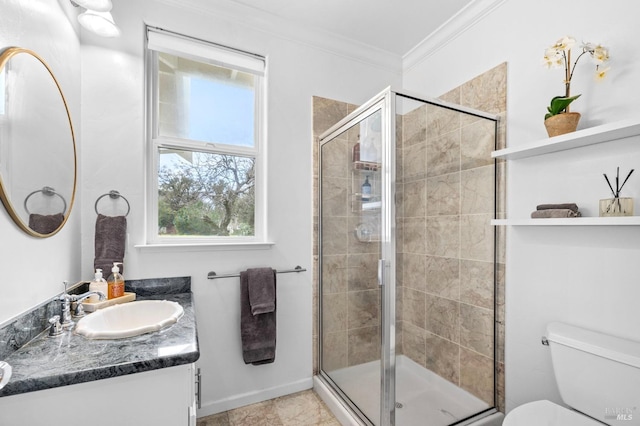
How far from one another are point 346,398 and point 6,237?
1.83m

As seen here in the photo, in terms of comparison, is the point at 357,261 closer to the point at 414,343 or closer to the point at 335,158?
the point at 414,343

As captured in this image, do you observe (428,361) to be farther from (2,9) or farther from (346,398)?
(2,9)

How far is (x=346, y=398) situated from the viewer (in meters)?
1.83

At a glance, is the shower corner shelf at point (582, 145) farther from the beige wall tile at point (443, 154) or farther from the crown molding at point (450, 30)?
the crown molding at point (450, 30)

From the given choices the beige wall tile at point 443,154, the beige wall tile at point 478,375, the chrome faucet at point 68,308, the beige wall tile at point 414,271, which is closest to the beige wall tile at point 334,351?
the beige wall tile at point 414,271

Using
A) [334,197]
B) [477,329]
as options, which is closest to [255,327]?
[334,197]

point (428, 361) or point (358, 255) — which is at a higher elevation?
point (358, 255)

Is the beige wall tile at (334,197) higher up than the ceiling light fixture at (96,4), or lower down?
lower down

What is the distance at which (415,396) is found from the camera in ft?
5.39

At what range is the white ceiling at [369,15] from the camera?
1887 millimetres

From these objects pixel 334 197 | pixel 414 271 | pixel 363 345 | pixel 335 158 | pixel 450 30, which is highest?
pixel 450 30

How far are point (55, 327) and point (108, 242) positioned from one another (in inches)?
21.5

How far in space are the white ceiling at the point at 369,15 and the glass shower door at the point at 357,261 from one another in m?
0.80

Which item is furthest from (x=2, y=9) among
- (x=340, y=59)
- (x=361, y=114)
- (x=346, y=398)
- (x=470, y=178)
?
(x=346, y=398)
